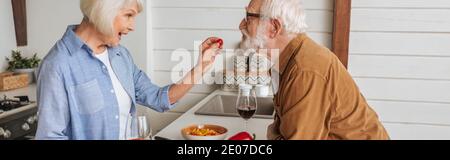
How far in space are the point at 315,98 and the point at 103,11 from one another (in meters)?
0.71

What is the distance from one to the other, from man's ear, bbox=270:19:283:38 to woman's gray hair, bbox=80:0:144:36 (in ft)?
1.54

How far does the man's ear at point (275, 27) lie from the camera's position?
135cm

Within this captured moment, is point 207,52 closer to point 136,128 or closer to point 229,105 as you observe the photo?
point 136,128

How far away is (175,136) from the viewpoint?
167cm

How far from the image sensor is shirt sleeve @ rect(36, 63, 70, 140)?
1254mm

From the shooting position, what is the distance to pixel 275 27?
53.6 inches

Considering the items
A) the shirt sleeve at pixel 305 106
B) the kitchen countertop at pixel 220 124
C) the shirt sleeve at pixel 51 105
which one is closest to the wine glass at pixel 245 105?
the kitchen countertop at pixel 220 124

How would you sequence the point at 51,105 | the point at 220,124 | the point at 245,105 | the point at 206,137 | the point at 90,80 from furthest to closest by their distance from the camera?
1. the point at 220,124
2. the point at 245,105
3. the point at 206,137
4. the point at 90,80
5. the point at 51,105

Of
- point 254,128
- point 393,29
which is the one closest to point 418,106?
point 393,29

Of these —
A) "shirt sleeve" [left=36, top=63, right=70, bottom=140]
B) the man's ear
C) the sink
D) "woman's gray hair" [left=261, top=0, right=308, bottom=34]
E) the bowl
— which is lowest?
the sink

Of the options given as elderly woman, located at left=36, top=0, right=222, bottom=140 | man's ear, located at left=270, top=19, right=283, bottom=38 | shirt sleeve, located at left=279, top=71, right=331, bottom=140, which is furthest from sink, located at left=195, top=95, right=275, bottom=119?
shirt sleeve, located at left=279, top=71, right=331, bottom=140

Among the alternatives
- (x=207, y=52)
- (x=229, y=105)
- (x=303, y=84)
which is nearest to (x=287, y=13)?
(x=303, y=84)

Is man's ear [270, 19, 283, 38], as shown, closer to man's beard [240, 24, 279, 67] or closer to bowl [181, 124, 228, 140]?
man's beard [240, 24, 279, 67]
